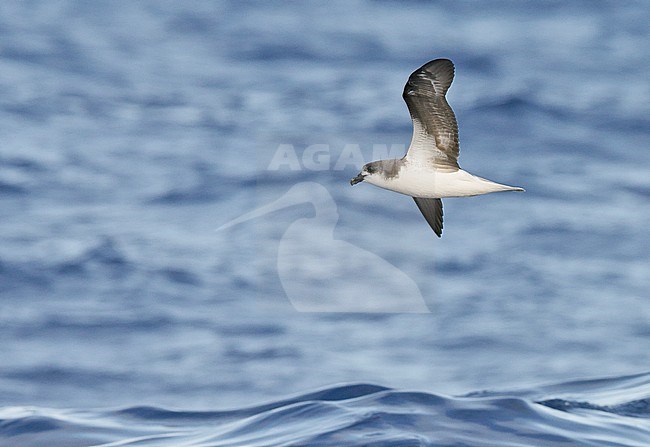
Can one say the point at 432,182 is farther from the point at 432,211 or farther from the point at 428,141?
the point at 432,211

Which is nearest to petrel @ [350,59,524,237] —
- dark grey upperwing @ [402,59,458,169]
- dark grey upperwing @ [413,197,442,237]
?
dark grey upperwing @ [402,59,458,169]

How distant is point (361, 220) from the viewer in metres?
19.0

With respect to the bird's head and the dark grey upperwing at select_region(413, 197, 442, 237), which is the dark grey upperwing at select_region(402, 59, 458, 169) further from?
the dark grey upperwing at select_region(413, 197, 442, 237)

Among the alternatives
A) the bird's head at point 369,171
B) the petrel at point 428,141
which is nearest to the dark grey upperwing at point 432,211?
the bird's head at point 369,171

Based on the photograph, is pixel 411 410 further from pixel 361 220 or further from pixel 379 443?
pixel 361 220

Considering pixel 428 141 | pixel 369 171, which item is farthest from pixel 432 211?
pixel 428 141

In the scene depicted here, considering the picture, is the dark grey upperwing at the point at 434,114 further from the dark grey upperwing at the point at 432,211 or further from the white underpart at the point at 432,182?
the dark grey upperwing at the point at 432,211

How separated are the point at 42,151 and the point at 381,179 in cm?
1924

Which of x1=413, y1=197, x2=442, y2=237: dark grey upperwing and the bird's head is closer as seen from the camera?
the bird's head

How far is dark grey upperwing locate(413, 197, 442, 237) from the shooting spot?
680 centimetres

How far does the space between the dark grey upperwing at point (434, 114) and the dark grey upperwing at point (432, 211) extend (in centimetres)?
66

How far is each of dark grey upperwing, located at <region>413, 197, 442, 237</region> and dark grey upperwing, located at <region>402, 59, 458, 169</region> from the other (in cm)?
66

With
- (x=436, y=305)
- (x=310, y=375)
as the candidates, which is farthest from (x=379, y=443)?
(x=436, y=305)

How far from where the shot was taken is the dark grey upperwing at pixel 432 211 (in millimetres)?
6799
